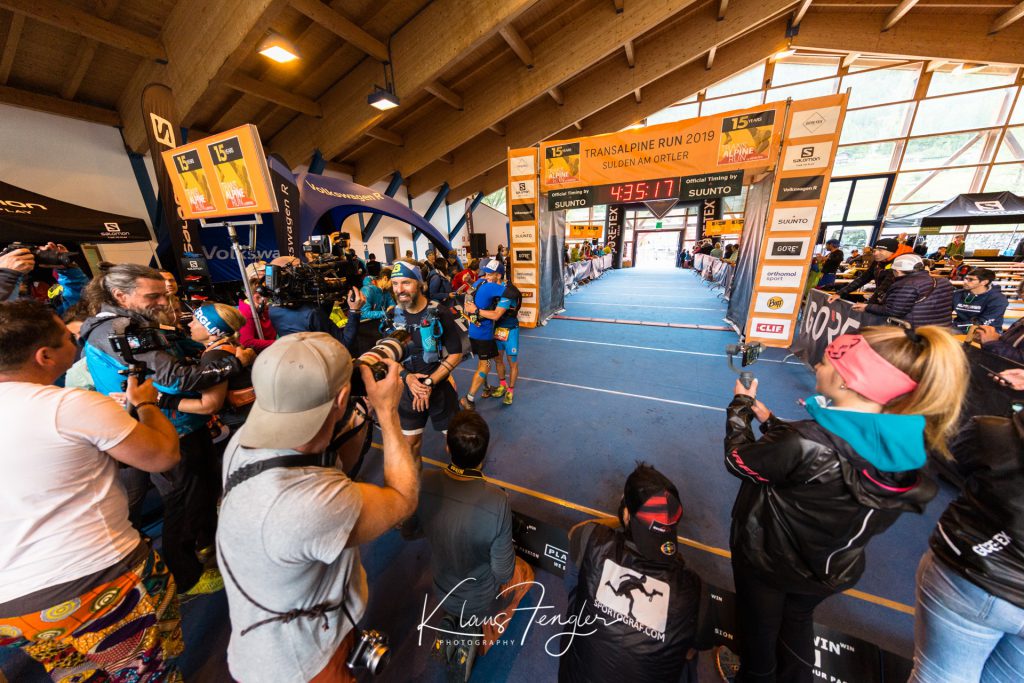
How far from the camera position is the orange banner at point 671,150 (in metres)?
5.67

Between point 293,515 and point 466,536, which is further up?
point 293,515

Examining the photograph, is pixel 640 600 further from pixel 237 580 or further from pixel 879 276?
pixel 879 276

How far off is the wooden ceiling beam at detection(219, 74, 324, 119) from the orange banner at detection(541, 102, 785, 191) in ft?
18.4

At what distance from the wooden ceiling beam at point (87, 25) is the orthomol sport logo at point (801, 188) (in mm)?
10436

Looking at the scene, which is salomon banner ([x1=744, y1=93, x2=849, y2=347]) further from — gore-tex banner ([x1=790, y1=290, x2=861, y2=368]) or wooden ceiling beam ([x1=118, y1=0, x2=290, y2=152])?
wooden ceiling beam ([x1=118, y1=0, x2=290, y2=152])

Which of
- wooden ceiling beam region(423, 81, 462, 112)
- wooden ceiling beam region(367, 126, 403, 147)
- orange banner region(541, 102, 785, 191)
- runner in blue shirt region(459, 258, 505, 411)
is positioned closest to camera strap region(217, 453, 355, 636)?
runner in blue shirt region(459, 258, 505, 411)

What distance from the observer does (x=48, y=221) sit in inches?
200

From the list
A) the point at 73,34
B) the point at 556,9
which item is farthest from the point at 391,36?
the point at 73,34

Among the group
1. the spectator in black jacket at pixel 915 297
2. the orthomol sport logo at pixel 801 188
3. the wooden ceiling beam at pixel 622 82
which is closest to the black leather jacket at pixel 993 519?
the spectator in black jacket at pixel 915 297

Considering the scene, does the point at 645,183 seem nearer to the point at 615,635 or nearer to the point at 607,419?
the point at 607,419

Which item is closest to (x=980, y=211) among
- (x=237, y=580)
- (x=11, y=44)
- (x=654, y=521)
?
(x=654, y=521)

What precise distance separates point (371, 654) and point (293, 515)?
2.34 feet

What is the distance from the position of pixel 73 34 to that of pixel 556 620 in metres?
9.69

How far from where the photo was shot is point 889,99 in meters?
14.4
